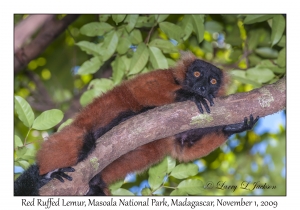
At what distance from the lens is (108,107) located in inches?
195

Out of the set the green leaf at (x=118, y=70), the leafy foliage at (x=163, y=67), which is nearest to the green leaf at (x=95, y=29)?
the leafy foliage at (x=163, y=67)

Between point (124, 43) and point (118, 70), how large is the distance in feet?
1.39

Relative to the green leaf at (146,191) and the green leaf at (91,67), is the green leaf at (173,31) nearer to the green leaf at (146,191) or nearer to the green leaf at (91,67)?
the green leaf at (91,67)

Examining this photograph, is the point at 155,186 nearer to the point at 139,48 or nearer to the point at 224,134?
the point at 224,134

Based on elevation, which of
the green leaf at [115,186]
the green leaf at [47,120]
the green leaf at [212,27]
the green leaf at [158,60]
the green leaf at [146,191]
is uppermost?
Answer: the green leaf at [212,27]

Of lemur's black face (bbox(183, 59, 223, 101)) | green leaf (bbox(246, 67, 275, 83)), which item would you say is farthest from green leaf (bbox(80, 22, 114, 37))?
green leaf (bbox(246, 67, 275, 83))

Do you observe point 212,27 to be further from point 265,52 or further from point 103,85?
point 103,85

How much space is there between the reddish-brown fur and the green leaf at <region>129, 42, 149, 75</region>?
505mm

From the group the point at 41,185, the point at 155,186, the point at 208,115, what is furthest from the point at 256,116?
the point at 41,185

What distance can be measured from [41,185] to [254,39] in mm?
4542

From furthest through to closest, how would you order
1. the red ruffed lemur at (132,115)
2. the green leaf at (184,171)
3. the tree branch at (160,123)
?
1. the green leaf at (184,171)
2. the red ruffed lemur at (132,115)
3. the tree branch at (160,123)

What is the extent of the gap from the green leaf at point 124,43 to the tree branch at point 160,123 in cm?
183

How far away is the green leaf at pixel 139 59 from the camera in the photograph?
5.68 m

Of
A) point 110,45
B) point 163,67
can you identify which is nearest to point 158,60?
point 163,67
